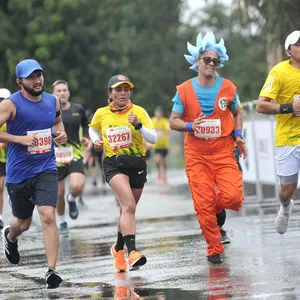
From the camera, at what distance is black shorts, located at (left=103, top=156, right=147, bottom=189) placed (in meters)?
10.9

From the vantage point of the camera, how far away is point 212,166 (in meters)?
10.9

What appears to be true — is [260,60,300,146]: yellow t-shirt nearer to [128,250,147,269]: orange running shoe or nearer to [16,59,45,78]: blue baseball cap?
[128,250,147,269]: orange running shoe

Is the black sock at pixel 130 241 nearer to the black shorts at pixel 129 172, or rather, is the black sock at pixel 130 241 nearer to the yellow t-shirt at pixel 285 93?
the black shorts at pixel 129 172

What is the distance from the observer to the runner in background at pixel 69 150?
51.0 ft

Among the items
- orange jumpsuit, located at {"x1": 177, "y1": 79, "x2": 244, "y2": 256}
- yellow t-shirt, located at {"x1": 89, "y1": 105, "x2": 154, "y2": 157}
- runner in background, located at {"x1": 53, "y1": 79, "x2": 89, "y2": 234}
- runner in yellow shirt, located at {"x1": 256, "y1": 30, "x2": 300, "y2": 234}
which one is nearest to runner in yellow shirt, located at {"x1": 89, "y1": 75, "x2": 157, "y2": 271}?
yellow t-shirt, located at {"x1": 89, "y1": 105, "x2": 154, "y2": 157}

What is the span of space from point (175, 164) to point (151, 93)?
34.5m

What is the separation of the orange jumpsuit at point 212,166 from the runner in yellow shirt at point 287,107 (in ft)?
1.31

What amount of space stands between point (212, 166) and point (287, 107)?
0.95 metres

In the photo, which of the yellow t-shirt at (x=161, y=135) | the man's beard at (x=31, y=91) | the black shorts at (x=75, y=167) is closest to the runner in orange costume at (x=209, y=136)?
the man's beard at (x=31, y=91)

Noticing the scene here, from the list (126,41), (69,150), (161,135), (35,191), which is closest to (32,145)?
(35,191)

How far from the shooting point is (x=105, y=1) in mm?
51688

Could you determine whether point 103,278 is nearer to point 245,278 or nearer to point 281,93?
point 245,278

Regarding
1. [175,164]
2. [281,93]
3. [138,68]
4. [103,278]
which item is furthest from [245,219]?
[138,68]

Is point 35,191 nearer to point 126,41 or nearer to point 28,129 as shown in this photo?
point 28,129
